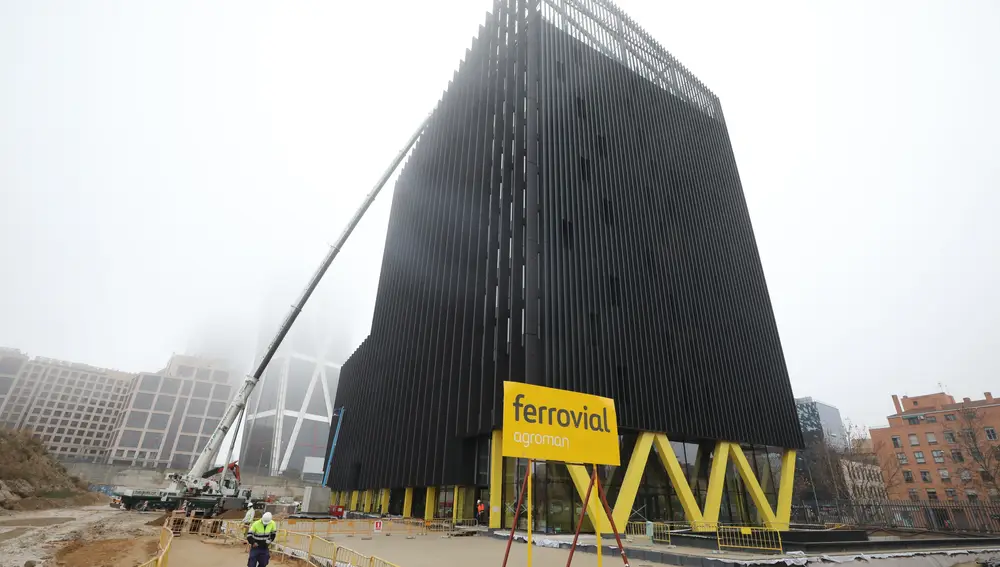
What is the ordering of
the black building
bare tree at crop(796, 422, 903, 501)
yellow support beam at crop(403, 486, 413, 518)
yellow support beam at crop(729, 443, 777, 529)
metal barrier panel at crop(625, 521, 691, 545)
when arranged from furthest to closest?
bare tree at crop(796, 422, 903, 501), yellow support beam at crop(403, 486, 413, 518), yellow support beam at crop(729, 443, 777, 529), the black building, metal barrier panel at crop(625, 521, 691, 545)

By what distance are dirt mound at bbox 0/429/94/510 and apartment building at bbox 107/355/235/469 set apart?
247ft

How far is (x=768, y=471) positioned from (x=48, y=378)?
207m

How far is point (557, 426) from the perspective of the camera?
946 cm

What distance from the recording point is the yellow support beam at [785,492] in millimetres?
31359

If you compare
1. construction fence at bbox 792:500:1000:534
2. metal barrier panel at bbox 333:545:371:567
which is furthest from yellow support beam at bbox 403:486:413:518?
construction fence at bbox 792:500:1000:534

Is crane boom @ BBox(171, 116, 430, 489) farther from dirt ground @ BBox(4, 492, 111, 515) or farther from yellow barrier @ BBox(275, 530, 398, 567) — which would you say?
yellow barrier @ BBox(275, 530, 398, 567)

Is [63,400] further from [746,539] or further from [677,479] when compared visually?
[746,539]

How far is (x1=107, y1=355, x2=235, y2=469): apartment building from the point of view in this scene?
13738cm

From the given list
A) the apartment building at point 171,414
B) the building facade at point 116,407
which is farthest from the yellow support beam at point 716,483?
the building facade at point 116,407

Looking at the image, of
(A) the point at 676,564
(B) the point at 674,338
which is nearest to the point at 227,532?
(A) the point at 676,564

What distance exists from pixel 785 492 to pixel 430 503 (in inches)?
1002

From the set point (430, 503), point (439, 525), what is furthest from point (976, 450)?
point (439, 525)

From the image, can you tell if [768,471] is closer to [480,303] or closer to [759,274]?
[759,274]

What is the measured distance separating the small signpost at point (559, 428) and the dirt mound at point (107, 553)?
1596 cm
